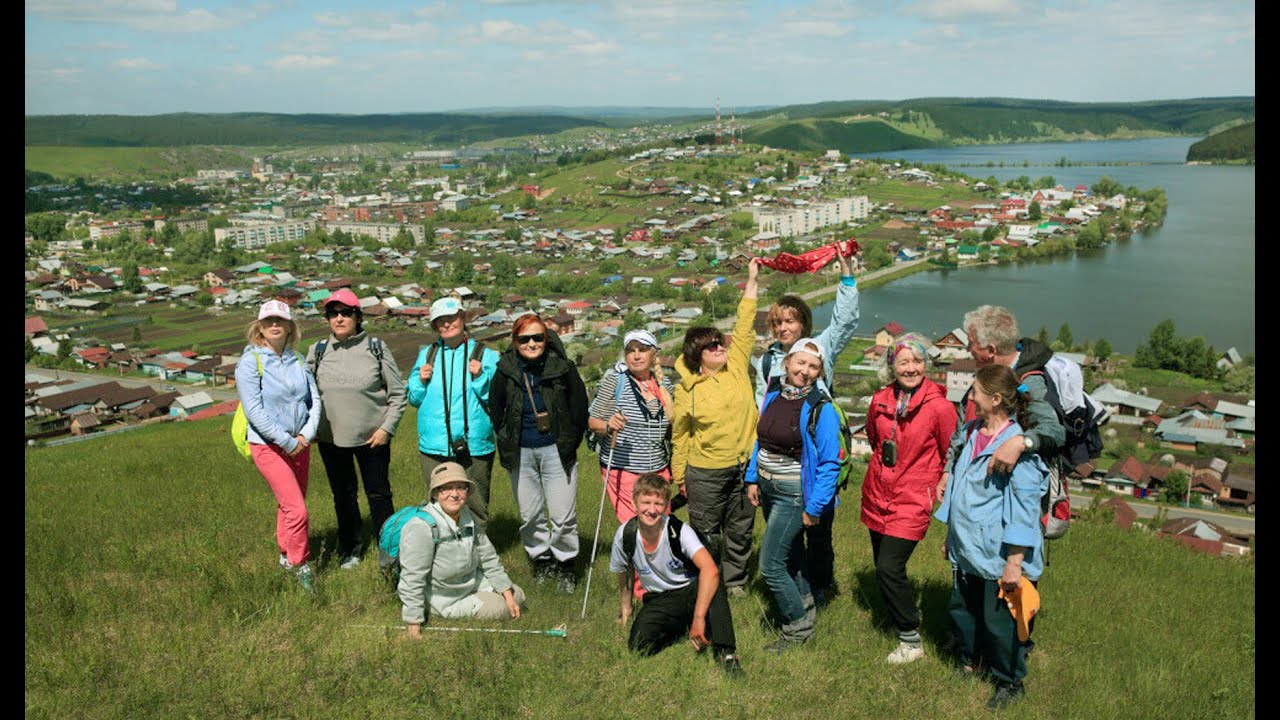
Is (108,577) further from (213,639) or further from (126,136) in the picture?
(126,136)

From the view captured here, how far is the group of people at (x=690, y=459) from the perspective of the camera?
10.2 feet

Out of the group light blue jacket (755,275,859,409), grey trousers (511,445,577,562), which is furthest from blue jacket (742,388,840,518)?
grey trousers (511,445,577,562)

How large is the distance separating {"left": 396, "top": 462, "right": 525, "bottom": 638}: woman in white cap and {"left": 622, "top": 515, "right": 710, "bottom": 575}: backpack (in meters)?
0.59

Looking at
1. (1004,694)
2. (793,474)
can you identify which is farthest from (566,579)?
(1004,694)

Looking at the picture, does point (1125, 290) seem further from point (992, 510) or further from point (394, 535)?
point (394, 535)

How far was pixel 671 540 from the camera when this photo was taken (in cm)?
338

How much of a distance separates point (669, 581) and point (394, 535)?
1.22 metres

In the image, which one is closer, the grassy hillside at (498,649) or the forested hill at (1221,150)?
the grassy hillside at (498,649)

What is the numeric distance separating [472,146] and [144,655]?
199033 millimetres

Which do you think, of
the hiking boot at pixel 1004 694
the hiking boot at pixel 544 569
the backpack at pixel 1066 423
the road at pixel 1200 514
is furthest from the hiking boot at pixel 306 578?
the road at pixel 1200 514

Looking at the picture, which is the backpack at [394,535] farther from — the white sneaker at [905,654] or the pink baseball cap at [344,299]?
the white sneaker at [905,654]

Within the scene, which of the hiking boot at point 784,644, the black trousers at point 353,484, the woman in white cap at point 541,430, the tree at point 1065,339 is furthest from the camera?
the tree at point 1065,339

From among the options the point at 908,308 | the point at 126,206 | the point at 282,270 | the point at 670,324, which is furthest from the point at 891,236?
the point at 126,206

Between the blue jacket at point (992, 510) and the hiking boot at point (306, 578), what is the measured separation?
2.73 metres
